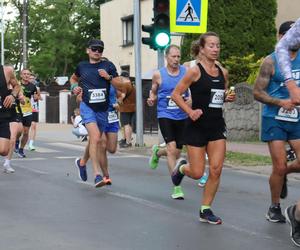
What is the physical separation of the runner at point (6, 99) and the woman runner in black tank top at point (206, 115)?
328cm

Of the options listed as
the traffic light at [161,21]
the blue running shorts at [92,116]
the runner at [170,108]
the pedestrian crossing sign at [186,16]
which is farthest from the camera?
the traffic light at [161,21]

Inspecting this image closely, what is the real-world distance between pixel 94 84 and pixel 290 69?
4116 mm

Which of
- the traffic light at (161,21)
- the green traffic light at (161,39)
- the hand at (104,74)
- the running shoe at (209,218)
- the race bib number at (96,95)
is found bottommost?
the running shoe at (209,218)

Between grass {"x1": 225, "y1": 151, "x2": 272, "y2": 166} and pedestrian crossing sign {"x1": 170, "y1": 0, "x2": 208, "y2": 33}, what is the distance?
2.90 meters

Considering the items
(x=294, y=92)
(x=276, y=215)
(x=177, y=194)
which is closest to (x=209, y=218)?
(x=276, y=215)

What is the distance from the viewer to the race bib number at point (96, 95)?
30.9 feet

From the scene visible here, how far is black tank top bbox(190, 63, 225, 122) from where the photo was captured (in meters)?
7.04

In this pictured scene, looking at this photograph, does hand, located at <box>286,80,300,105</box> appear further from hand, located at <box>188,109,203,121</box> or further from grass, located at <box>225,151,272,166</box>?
grass, located at <box>225,151,272,166</box>

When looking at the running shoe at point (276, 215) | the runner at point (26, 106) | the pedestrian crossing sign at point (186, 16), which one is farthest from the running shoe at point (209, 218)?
the pedestrian crossing sign at point (186, 16)

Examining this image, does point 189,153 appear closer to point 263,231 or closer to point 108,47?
point 263,231

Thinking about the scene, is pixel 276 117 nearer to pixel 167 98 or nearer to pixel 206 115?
pixel 206 115

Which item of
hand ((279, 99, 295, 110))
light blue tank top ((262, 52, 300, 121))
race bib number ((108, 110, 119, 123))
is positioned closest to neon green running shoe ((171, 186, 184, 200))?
race bib number ((108, 110, 119, 123))

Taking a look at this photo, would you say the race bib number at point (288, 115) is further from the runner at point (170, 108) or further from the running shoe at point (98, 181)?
the running shoe at point (98, 181)

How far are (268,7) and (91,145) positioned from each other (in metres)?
21.2
